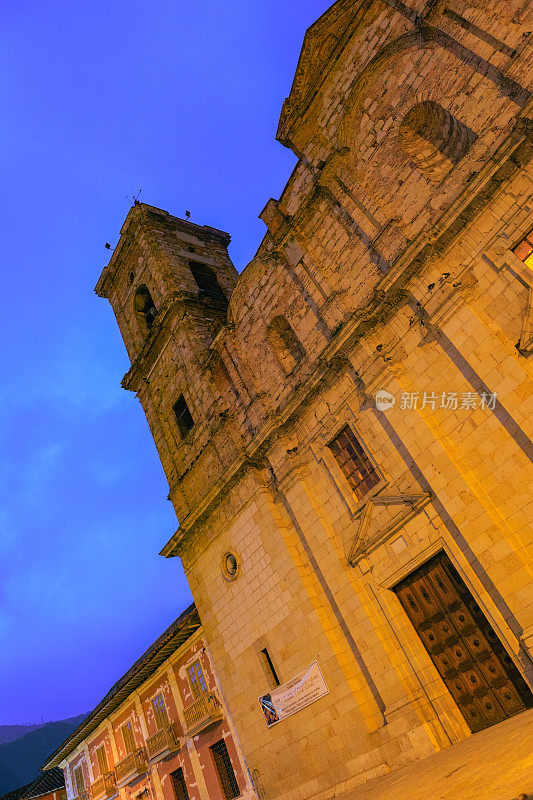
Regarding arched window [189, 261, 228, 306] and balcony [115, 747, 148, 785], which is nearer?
balcony [115, 747, 148, 785]

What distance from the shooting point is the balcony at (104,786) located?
22.2 metres

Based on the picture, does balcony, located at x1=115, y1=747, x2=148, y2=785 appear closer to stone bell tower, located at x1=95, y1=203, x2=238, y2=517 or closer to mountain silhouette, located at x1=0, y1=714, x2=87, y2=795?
stone bell tower, located at x1=95, y1=203, x2=238, y2=517

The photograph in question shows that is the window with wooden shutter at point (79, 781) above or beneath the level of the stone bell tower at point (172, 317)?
beneath

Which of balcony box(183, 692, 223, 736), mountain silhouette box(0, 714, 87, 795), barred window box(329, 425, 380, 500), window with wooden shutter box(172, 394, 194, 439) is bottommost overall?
balcony box(183, 692, 223, 736)

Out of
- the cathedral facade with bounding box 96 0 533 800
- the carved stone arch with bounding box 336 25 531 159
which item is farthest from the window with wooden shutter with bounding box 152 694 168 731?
the carved stone arch with bounding box 336 25 531 159

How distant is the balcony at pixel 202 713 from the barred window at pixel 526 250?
15462 mm

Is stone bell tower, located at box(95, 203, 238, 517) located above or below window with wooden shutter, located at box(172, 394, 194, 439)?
above

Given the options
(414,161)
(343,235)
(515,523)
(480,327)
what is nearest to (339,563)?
(515,523)

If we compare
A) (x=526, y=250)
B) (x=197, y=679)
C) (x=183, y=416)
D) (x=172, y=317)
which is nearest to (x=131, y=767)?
(x=197, y=679)

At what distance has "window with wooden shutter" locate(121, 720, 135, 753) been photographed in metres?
21.7

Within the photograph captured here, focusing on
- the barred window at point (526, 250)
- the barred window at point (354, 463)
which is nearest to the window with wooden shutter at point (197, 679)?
the barred window at point (354, 463)

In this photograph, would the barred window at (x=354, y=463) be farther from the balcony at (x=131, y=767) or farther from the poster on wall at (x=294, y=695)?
the balcony at (x=131, y=767)

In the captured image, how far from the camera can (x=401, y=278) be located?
37.2 ft

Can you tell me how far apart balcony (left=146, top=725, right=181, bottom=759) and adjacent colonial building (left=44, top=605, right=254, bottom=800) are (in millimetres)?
29
